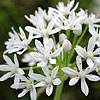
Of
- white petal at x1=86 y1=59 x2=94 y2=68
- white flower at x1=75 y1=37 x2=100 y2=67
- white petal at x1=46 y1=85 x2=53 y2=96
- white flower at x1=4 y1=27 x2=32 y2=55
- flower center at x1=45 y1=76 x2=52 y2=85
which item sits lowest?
white petal at x1=46 y1=85 x2=53 y2=96

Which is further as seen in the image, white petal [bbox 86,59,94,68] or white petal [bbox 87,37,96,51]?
white petal [bbox 87,37,96,51]

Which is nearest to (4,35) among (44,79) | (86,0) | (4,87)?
(4,87)

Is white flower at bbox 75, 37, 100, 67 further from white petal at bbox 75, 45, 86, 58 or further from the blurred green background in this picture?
the blurred green background

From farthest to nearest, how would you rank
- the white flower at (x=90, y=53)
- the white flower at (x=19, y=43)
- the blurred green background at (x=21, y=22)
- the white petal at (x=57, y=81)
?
Result: the blurred green background at (x=21, y=22) < the white flower at (x=19, y=43) < the white flower at (x=90, y=53) < the white petal at (x=57, y=81)

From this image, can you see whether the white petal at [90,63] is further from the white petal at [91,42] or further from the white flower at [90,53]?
the white petal at [91,42]

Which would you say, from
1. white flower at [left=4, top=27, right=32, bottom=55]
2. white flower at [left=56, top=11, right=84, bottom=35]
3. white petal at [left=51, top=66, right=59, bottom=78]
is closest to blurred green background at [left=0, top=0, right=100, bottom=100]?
white flower at [left=4, top=27, right=32, bottom=55]

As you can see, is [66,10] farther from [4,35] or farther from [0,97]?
[0,97]

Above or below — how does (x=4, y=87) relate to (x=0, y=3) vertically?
below

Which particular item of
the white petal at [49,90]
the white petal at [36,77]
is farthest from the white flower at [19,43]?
the white petal at [49,90]

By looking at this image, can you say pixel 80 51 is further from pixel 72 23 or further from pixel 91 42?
pixel 72 23
